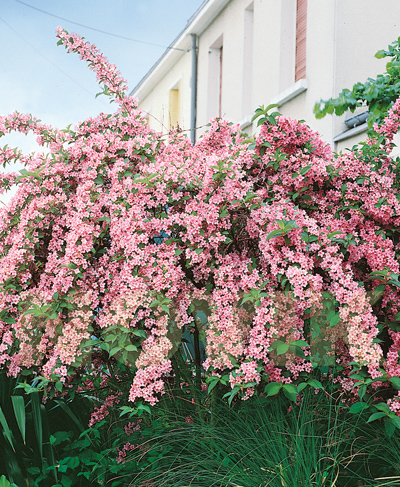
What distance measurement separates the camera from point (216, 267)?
313 cm

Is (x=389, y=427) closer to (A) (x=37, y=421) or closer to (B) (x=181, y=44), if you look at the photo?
(A) (x=37, y=421)

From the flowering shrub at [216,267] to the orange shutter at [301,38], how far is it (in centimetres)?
515

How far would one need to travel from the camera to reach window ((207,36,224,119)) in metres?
11.5

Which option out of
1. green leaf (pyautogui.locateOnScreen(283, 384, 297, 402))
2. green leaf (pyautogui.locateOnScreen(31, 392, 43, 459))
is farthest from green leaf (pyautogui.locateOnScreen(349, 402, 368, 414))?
green leaf (pyautogui.locateOnScreen(31, 392, 43, 459))

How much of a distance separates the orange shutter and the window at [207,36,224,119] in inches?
126

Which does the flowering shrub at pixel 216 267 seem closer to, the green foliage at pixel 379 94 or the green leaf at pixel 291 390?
the green leaf at pixel 291 390

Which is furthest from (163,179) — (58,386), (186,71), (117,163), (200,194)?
(186,71)

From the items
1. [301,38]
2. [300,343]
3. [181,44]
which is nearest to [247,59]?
[301,38]

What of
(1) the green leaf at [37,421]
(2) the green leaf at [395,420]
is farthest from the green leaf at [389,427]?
(1) the green leaf at [37,421]

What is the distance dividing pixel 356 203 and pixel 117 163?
4.53 feet

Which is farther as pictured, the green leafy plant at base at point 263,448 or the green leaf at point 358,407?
the green leaf at point 358,407

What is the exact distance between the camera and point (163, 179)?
308 cm

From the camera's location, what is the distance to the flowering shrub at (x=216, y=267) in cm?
271

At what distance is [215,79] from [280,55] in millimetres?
3371
